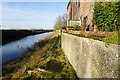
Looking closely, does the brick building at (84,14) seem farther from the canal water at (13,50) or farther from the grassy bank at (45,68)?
the canal water at (13,50)

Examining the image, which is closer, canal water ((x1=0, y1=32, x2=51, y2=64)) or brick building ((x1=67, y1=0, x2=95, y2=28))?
brick building ((x1=67, y1=0, x2=95, y2=28))

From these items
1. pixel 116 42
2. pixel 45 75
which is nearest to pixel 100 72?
pixel 116 42

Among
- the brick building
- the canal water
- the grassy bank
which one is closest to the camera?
the grassy bank

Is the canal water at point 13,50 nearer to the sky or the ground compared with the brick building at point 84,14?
nearer to the ground

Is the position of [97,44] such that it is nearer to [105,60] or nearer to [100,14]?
[105,60]

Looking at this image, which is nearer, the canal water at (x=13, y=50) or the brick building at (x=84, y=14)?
the brick building at (x=84, y=14)

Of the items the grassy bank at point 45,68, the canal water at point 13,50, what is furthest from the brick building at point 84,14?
the canal water at point 13,50

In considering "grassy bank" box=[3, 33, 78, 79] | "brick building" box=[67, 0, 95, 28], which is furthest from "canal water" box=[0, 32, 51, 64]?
"brick building" box=[67, 0, 95, 28]

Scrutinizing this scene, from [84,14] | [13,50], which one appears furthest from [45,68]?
[13,50]

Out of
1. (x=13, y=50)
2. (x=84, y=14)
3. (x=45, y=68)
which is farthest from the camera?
(x=13, y=50)

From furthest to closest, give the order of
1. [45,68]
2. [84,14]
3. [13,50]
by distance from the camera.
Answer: [13,50] < [84,14] < [45,68]

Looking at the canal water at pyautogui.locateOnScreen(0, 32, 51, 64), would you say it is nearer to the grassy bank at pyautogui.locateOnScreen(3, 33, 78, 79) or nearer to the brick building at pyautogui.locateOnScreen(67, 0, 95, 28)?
the grassy bank at pyautogui.locateOnScreen(3, 33, 78, 79)

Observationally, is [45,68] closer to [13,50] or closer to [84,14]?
[84,14]

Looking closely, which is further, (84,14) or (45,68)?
(84,14)
